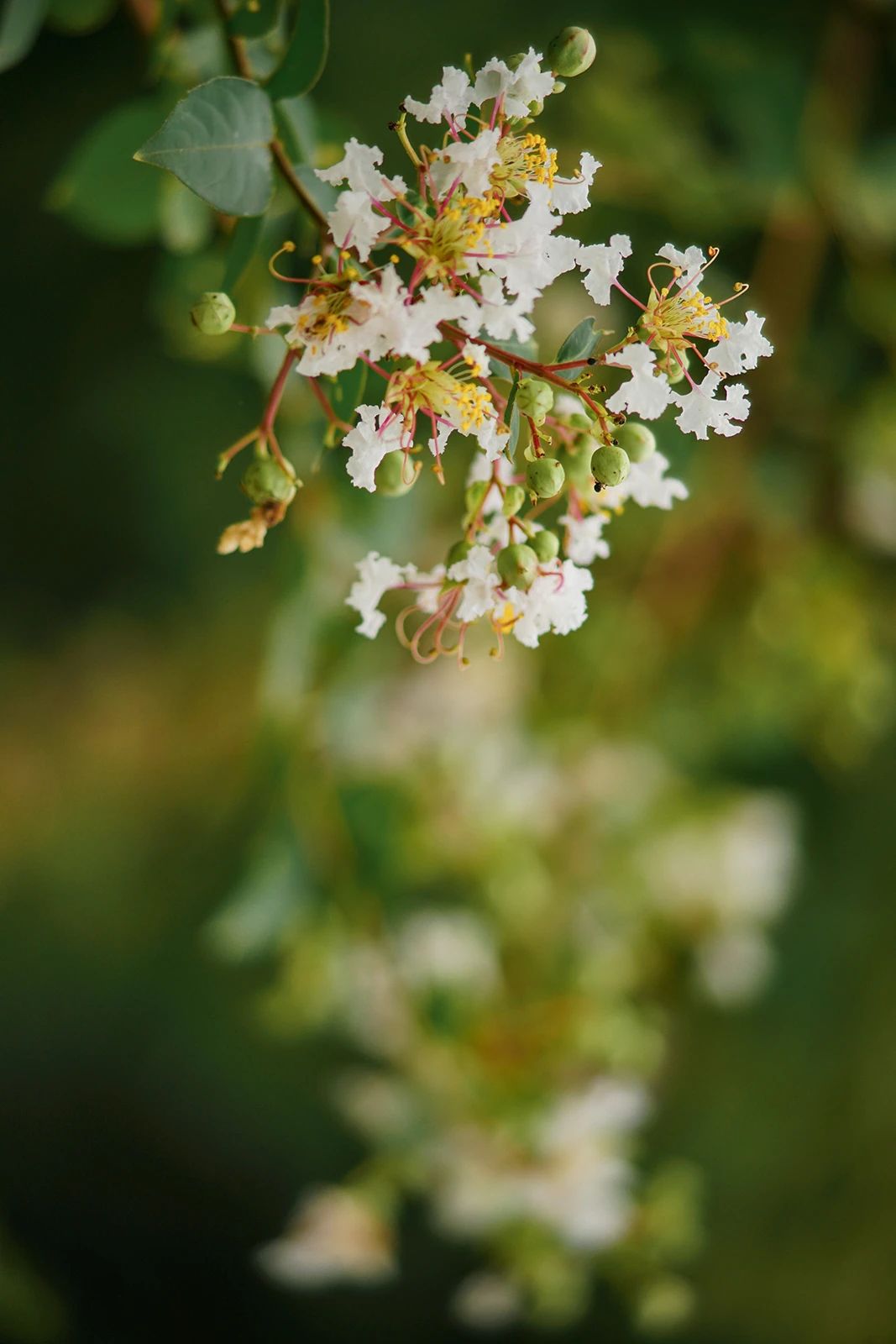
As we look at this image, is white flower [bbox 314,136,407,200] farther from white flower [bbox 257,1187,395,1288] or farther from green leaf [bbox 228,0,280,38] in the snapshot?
white flower [bbox 257,1187,395,1288]

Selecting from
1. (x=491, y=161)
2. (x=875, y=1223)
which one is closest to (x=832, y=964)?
(x=875, y=1223)

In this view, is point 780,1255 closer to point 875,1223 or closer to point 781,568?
point 875,1223

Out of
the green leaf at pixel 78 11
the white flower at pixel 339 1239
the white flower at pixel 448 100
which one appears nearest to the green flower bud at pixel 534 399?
the white flower at pixel 448 100

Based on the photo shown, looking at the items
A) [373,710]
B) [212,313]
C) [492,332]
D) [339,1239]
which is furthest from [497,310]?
[339,1239]

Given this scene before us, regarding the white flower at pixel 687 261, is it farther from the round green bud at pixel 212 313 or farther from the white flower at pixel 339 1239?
the white flower at pixel 339 1239

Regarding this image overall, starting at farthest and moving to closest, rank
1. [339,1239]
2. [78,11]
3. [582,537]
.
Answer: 1. [339,1239]
2. [78,11]
3. [582,537]

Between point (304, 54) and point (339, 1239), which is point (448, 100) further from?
point (339, 1239)
